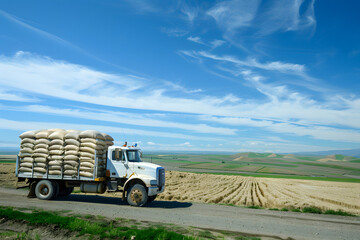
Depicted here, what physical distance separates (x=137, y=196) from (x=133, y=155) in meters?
2.61

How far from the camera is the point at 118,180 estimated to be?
1620cm

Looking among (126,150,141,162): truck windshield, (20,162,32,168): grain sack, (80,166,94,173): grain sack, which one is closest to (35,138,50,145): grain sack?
(20,162,32,168): grain sack

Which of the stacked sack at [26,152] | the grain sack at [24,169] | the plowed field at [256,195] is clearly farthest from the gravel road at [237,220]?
the plowed field at [256,195]

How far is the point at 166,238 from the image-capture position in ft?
29.4

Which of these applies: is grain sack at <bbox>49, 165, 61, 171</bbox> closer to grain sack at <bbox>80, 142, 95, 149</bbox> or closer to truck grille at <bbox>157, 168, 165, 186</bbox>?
grain sack at <bbox>80, 142, 95, 149</bbox>

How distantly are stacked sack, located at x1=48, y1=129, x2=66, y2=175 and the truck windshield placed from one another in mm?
4258

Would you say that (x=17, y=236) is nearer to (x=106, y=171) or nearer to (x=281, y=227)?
(x=106, y=171)

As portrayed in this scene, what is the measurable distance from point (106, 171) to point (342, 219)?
1460cm

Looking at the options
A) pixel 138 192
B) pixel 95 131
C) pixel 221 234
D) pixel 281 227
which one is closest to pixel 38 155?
pixel 95 131

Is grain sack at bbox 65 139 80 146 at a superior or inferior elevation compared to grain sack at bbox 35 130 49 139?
inferior

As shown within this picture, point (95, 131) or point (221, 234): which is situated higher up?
point (95, 131)

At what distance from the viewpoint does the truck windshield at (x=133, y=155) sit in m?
16.1

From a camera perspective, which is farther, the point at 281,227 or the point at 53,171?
the point at 53,171

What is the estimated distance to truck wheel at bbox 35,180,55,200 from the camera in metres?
16.2
